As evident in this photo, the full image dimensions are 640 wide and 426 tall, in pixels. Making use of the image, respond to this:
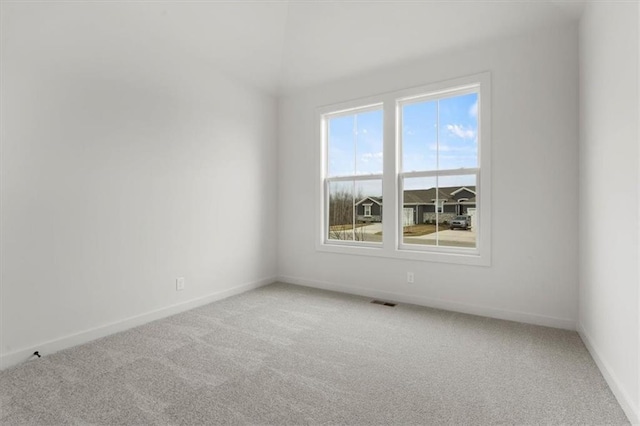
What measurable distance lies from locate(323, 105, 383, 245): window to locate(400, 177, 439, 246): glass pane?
1.20 ft

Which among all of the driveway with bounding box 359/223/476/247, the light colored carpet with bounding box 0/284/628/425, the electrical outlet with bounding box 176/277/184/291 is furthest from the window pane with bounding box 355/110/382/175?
the electrical outlet with bounding box 176/277/184/291

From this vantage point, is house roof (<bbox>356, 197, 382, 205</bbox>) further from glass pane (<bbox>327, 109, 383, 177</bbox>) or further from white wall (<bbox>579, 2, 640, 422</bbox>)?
white wall (<bbox>579, 2, 640, 422</bbox>)

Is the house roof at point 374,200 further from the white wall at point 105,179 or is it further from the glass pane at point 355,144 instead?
the white wall at point 105,179

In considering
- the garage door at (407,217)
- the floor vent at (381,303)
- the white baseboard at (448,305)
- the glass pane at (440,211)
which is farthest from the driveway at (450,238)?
the floor vent at (381,303)

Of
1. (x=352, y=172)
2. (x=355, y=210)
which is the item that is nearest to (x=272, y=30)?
(x=352, y=172)

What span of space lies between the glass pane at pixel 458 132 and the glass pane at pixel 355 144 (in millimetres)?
732

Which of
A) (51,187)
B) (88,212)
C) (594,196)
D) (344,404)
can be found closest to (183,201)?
(88,212)

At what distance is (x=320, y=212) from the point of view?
4.33 metres

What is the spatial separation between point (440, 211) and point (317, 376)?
2.28 m

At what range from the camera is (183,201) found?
3400mm

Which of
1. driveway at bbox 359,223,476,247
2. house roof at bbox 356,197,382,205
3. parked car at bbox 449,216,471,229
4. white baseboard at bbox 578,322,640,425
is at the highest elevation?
house roof at bbox 356,197,382,205

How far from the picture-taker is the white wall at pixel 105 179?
2246 millimetres

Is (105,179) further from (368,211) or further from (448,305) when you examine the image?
(448,305)

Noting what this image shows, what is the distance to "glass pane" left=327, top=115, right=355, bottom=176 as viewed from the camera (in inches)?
166
